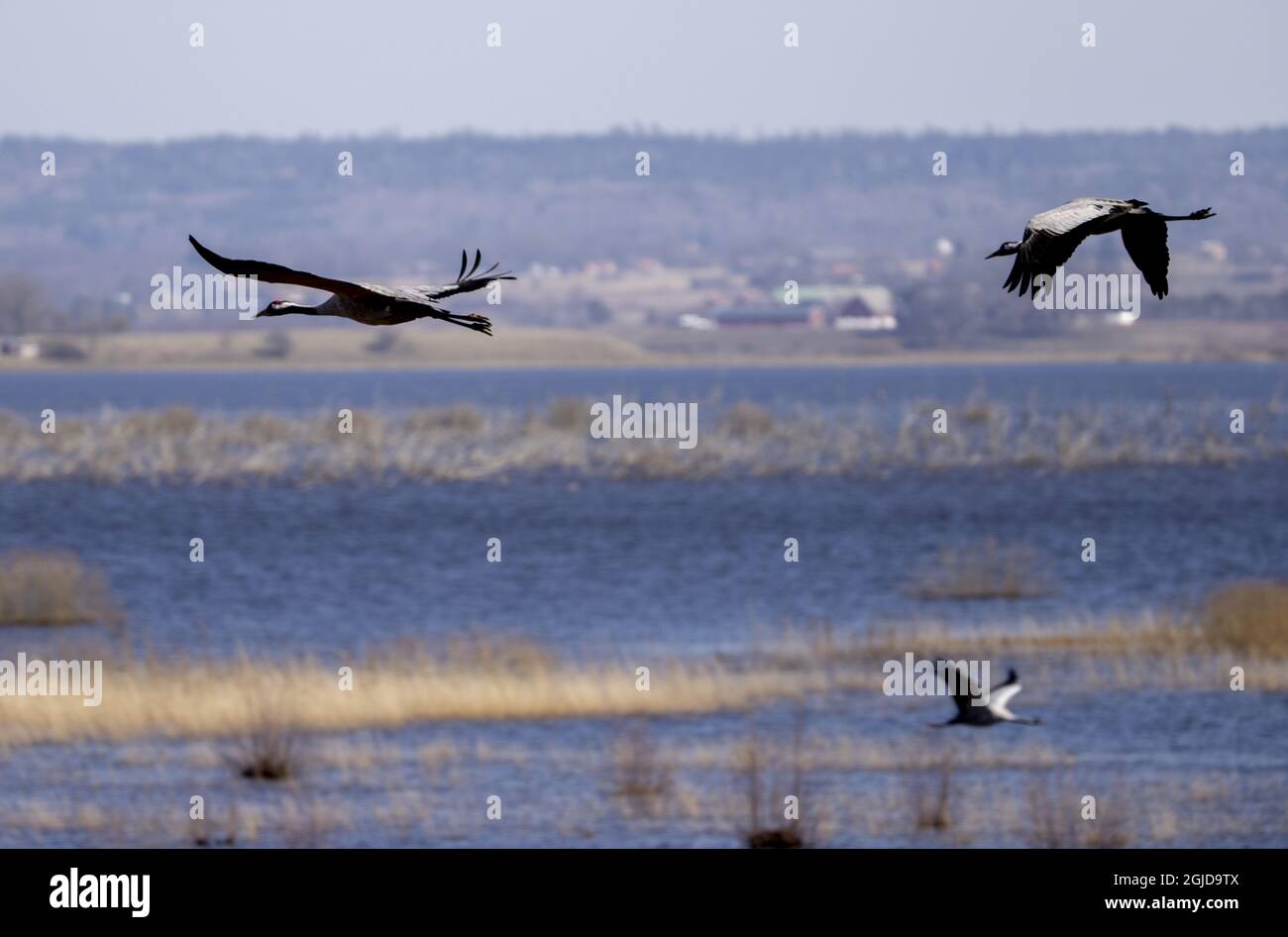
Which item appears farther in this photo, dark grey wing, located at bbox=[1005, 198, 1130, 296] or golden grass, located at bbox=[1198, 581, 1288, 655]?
golden grass, located at bbox=[1198, 581, 1288, 655]

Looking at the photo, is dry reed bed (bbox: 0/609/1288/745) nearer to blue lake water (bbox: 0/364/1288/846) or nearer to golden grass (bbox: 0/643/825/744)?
golden grass (bbox: 0/643/825/744)

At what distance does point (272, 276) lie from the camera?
4.90 metres

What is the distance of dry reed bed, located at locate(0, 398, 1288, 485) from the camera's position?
Answer: 276 ft

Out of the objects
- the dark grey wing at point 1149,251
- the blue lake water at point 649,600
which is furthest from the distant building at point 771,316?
the dark grey wing at point 1149,251

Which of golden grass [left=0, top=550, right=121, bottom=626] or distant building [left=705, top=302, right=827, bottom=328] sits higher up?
distant building [left=705, top=302, right=827, bottom=328]

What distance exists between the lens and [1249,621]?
33.7 metres

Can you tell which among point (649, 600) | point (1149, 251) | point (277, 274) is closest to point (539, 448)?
point (649, 600)

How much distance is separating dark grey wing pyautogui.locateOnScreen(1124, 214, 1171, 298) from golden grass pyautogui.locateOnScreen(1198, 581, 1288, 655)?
2772cm

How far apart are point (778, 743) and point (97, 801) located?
909 cm

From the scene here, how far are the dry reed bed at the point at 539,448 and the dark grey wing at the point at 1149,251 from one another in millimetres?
74584

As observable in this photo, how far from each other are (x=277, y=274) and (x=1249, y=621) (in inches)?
1227

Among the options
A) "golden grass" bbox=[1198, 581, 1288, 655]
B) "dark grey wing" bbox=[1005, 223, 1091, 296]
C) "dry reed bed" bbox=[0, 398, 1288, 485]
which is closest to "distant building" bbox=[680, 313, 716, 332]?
"dry reed bed" bbox=[0, 398, 1288, 485]
